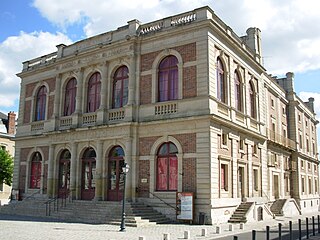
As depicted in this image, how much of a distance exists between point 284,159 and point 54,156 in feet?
66.2

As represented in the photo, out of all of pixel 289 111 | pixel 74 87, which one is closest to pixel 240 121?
pixel 74 87

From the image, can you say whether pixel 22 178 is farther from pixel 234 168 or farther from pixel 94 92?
pixel 234 168

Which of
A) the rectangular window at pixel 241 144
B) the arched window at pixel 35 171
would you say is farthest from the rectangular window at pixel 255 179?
the arched window at pixel 35 171

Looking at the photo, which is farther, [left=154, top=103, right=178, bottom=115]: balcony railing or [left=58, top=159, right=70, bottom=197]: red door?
[left=58, top=159, right=70, bottom=197]: red door

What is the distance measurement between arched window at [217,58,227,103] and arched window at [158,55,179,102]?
248 cm

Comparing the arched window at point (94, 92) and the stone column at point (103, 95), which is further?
the arched window at point (94, 92)

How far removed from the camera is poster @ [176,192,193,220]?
1923 cm

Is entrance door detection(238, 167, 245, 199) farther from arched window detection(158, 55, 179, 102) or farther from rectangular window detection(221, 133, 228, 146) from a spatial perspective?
arched window detection(158, 55, 179, 102)

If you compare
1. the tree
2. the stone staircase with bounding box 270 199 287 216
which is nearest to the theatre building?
the stone staircase with bounding box 270 199 287 216

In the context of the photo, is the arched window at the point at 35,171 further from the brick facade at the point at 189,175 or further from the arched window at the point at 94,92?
the brick facade at the point at 189,175

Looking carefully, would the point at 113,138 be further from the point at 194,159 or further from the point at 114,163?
the point at 194,159

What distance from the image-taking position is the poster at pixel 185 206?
63.1 ft

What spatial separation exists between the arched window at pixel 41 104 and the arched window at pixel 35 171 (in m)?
2.83

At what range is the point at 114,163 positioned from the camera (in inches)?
920
